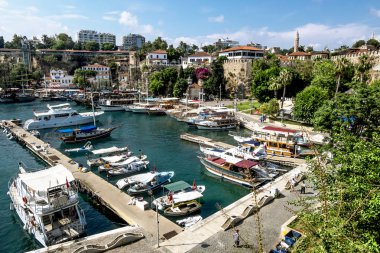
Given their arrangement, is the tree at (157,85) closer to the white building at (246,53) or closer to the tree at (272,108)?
the white building at (246,53)

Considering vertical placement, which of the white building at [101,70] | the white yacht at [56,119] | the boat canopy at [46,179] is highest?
the white building at [101,70]

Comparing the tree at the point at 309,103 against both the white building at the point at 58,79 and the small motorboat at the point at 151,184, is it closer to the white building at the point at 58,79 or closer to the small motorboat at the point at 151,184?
the small motorboat at the point at 151,184

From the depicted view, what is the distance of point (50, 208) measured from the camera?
21125mm

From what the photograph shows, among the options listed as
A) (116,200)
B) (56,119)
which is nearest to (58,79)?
(56,119)

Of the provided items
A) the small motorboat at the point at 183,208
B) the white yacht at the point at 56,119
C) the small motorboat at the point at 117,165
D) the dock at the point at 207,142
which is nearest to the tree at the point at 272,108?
the dock at the point at 207,142

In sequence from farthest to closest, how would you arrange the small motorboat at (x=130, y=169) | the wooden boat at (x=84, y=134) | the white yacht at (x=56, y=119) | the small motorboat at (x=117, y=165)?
1. the white yacht at (x=56, y=119)
2. the wooden boat at (x=84, y=134)
3. the small motorboat at (x=117, y=165)
4. the small motorboat at (x=130, y=169)

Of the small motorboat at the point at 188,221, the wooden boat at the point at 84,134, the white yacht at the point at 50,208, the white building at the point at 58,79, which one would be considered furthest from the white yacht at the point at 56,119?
the white building at the point at 58,79

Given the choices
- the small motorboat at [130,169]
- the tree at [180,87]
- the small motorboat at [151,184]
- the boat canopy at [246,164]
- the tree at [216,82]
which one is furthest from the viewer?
the tree at [180,87]

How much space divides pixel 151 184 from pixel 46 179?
10211mm

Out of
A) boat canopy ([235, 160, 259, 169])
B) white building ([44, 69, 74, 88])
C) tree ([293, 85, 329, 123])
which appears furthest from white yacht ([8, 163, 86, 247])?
white building ([44, 69, 74, 88])

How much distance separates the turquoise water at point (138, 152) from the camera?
77.2 feet

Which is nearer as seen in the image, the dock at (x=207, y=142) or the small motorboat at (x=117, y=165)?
the small motorboat at (x=117, y=165)

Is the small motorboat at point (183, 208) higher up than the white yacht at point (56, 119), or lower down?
lower down

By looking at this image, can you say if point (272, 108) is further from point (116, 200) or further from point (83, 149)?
point (116, 200)
